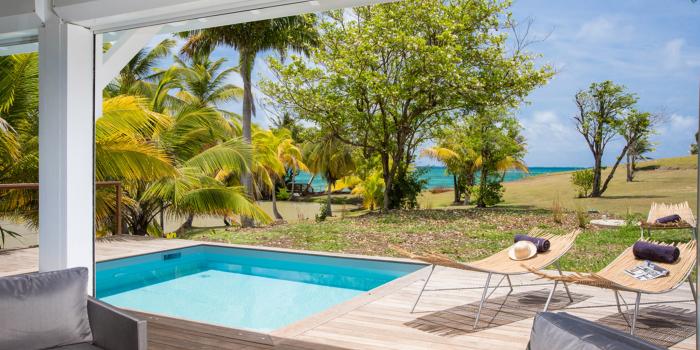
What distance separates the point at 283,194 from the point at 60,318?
11.7 m

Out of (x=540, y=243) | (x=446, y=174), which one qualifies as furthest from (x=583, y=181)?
(x=540, y=243)

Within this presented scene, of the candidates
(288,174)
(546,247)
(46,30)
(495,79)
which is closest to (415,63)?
(495,79)

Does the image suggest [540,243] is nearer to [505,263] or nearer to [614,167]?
[505,263]

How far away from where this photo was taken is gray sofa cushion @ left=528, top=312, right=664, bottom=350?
1.41 meters

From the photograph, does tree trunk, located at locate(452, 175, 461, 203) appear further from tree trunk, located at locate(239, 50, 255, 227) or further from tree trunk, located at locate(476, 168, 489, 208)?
tree trunk, located at locate(239, 50, 255, 227)

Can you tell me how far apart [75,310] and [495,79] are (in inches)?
368

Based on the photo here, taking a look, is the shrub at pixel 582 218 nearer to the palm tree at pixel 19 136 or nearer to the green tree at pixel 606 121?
the green tree at pixel 606 121

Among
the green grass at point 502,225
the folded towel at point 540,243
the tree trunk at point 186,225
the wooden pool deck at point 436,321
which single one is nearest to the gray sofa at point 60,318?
the wooden pool deck at point 436,321

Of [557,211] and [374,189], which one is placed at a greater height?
[374,189]

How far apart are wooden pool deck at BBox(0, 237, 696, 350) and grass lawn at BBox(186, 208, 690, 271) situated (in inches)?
144

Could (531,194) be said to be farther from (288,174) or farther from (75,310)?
(75,310)

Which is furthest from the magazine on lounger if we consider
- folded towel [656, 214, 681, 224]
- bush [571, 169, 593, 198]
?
bush [571, 169, 593, 198]

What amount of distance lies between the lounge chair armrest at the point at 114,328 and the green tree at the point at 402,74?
28.8 ft

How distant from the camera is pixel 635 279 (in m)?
4.07
